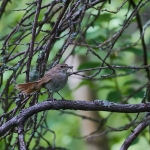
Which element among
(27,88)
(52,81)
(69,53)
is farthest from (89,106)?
(69,53)

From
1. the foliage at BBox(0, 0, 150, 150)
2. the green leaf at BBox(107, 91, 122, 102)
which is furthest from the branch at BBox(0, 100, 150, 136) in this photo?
the green leaf at BBox(107, 91, 122, 102)

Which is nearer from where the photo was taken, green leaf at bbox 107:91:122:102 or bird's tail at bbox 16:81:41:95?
bird's tail at bbox 16:81:41:95

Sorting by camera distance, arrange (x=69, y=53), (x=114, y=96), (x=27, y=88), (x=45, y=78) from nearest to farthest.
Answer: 1. (x=27, y=88)
2. (x=45, y=78)
3. (x=114, y=96)
4. (x=69, y=53)

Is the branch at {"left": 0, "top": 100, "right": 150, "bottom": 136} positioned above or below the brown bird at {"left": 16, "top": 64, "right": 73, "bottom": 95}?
below

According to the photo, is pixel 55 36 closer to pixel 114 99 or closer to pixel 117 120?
pixel 114 99

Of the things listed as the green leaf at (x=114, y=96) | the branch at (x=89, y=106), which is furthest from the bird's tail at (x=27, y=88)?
the green leaf at (x=114, y=96)

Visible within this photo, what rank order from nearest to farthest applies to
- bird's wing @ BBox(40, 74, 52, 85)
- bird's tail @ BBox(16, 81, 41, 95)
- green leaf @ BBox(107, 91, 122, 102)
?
bird's tail @ BBox(16, 81, 41, 95) → bird's wing @ BBox(40, 74, 52, 85) → green leaf @ BBox(107, 91, 122, 102)

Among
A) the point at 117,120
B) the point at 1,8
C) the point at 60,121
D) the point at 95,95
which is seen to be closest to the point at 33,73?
the point at 1,8

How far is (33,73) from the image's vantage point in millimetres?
3475

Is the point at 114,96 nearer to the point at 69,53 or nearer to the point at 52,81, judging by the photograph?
the point at 69,53

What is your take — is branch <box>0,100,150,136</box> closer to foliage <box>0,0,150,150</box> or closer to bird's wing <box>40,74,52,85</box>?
foliage <box>0,0,150,150</box>

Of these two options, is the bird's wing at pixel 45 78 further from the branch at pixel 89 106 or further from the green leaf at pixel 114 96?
the green leaf at pixel 114 96

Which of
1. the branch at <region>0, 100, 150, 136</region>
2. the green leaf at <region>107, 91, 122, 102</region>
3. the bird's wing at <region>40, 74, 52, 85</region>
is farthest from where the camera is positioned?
the green leaf at <region>107, 91, 122, 102</region>

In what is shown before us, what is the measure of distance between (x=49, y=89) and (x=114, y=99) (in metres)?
1.47
